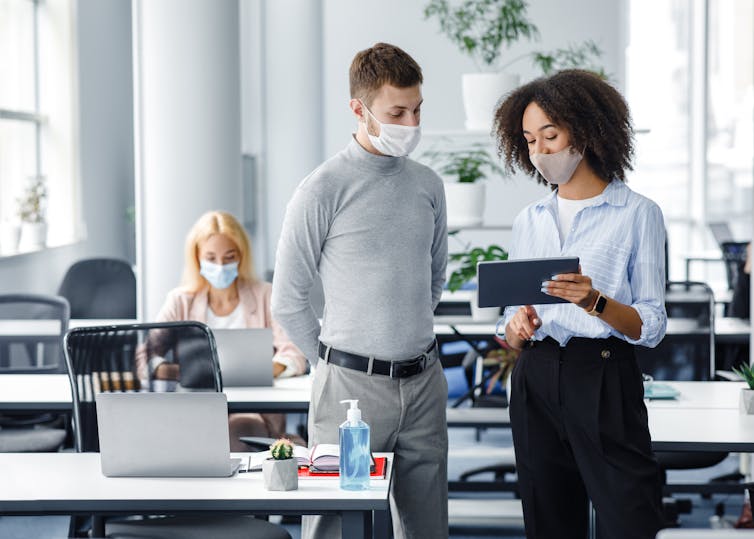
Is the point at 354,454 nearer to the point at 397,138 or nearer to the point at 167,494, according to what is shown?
the point at 167,494

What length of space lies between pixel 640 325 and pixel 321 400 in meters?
0.79

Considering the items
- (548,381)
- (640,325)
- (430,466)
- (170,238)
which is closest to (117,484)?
(430,466)

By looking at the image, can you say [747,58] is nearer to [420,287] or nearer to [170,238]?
[170,238]

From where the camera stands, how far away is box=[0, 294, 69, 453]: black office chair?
4.35 m

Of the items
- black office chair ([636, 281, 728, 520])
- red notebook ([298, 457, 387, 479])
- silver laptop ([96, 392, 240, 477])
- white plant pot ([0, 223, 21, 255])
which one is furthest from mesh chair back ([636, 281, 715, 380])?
white plant pot ([0, 223, 21, 255])

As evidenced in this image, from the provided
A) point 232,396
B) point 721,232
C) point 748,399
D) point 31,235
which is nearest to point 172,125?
point 31,235

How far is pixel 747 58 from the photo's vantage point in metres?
10.1

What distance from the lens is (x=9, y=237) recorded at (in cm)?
661

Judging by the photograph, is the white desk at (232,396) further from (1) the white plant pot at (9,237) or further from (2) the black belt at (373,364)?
(1) the white plant pot at (9,237)

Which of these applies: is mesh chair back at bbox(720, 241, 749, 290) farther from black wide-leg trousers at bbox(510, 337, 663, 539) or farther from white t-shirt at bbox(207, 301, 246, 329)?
black wide-leg trousers at bbox(510, 337, 663, 539)

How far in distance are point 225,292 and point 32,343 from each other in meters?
0.94

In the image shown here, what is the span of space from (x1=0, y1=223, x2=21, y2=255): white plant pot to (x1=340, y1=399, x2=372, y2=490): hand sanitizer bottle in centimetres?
484

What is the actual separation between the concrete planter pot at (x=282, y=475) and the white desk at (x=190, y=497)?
2cm

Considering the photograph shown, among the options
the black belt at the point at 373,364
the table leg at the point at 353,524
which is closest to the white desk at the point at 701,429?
the black belt at the point at 373,364
